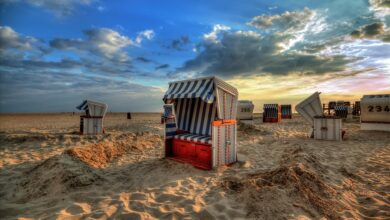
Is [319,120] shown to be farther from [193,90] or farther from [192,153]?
[193,90]

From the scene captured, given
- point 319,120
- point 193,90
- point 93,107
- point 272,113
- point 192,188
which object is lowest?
point 192,188

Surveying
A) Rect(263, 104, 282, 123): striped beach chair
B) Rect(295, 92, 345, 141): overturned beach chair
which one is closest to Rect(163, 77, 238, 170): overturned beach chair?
Rect(295, 92, 345, 141): overturned beach chair

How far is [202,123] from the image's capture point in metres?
8.14

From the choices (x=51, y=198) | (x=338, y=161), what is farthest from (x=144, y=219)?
(x=338, y=161)

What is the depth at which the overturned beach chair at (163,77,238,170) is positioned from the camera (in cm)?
686

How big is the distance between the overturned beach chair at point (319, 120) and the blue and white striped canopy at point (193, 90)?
8.17m

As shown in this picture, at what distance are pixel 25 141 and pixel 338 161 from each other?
1369 cm

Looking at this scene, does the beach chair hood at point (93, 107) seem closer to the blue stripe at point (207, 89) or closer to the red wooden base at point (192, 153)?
the red wooden base at point (192, 153)

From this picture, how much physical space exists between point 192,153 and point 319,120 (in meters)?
8.58

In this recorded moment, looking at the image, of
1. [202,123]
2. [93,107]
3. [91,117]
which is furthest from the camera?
[93,107]

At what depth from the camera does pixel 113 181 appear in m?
5.92

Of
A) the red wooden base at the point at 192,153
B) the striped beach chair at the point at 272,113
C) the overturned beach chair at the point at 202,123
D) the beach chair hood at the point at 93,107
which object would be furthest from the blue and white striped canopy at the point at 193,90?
the striped beach chair at the point at 272,113

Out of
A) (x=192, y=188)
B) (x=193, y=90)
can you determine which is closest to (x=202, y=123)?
(x=193, y=90)

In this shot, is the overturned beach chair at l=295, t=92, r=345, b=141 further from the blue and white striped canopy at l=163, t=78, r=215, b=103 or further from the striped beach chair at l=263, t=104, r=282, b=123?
the striped beach chair at l=263, t=104, r=282, b=123
